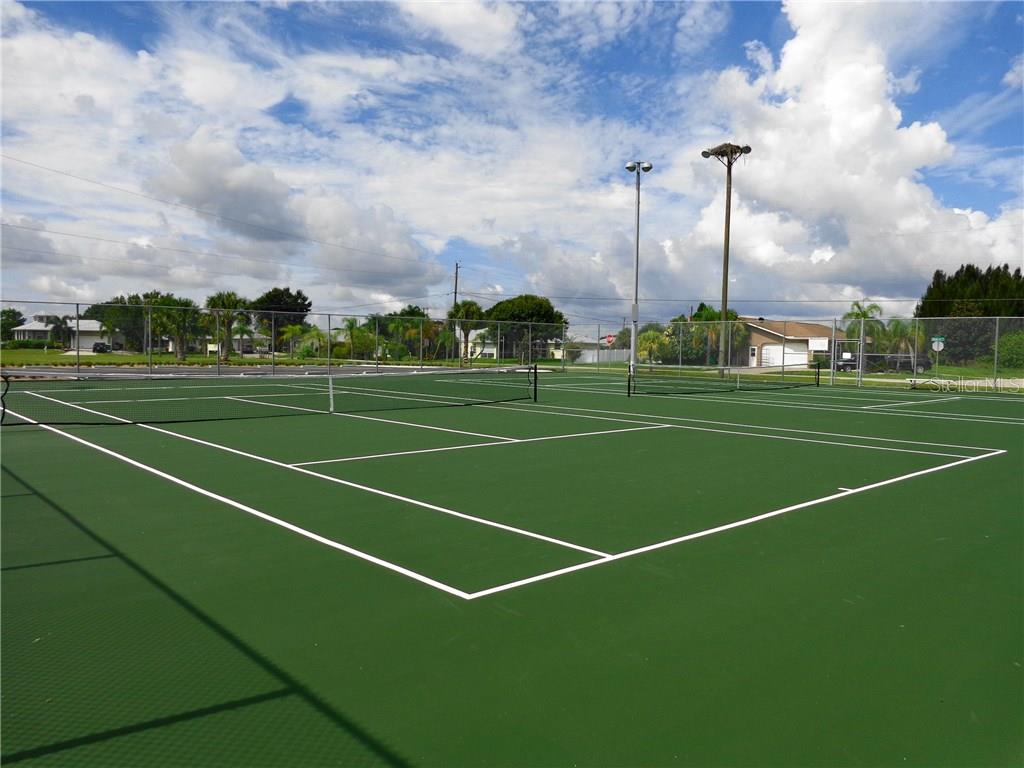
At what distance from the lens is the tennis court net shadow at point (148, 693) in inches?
122

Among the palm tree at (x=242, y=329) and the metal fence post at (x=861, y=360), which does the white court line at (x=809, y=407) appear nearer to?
the metal fence post at (x=861, y=360)

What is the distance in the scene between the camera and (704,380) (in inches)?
1294

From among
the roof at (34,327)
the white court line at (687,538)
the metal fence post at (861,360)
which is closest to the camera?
the white court line at (687,538)

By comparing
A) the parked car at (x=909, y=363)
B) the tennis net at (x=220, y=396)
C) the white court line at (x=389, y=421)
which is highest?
the parked car at (x=909, y=363)

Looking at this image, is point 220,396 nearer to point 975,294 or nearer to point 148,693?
point 148,693

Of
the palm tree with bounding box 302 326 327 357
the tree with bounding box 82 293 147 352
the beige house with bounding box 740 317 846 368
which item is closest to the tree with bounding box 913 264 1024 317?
the beige house with bounding box 740 317 846 368

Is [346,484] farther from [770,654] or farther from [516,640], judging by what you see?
[770,654]

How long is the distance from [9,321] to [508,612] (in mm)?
25723

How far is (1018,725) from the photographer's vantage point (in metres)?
3.33

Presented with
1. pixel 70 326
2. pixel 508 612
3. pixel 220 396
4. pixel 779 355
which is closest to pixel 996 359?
pixel 220 396

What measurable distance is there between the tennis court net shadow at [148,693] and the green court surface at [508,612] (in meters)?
0.02

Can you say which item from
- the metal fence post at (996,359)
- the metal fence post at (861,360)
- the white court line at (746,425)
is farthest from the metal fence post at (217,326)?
the metal fence post at (996,359)

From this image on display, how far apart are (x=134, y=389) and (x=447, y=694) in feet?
76.7

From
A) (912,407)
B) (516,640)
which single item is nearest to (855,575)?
(516,640)
